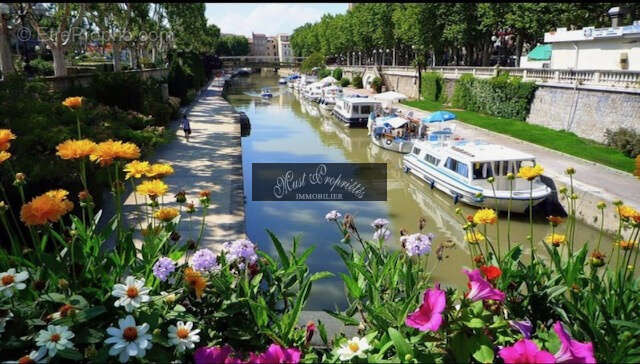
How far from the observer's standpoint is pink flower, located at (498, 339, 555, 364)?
1.82 m

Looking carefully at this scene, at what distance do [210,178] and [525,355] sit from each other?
13.4m

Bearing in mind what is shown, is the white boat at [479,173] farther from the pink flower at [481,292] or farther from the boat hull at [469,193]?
the pink flower at [481,292]

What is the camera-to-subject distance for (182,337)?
2256mm

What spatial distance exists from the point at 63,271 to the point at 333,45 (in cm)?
8747

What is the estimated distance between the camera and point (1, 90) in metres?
12.5

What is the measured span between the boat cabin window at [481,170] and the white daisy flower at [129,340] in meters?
14.4

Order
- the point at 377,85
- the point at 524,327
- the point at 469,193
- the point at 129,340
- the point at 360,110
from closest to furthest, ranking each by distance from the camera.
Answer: the point at 129,340 → the point at 524,327 → the point at 469,193 → the point at 360,110 → the point at 377,85

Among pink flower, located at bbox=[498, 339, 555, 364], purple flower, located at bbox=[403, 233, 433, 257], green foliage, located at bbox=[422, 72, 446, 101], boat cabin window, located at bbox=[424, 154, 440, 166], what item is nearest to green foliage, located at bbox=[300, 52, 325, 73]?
green foliage, located at bbox=[422, 72, 446, 101]

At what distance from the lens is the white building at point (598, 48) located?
74.2 ft

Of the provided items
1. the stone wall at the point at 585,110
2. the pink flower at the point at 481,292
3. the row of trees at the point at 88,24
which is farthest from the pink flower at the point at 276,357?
the stone wall at the point at 585,110

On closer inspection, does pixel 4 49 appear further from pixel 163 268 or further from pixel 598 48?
pixel 598 48

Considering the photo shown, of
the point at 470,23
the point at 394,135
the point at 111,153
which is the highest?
the point at 470,23

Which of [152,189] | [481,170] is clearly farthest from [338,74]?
[152,189]

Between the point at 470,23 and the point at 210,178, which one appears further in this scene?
the point at 470,23
